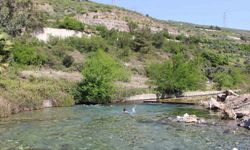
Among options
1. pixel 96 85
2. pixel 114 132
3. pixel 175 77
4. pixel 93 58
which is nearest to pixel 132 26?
pixel 175 77

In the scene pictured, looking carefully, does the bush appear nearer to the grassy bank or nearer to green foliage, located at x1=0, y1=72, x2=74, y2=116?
green foliage, located at x1=0, y1=72, x2=74, y2=116

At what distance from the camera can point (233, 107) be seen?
62.7 metres

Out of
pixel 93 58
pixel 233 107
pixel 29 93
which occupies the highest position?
pixel 93 58

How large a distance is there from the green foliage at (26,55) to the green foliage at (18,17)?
621 centimetres

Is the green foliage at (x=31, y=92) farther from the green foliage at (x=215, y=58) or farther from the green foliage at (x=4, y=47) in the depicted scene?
the green foliage at (x=215, y=58)

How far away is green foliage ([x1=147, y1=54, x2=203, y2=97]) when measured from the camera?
8781 centimetres

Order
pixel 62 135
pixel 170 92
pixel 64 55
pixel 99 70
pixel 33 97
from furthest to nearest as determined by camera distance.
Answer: pixel 64 55 → pixel 170 92 → pixel 99 70 → pixel 33 97 → pixel 62 135

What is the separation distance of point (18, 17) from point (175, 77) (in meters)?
43.1

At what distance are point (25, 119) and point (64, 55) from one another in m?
55.5


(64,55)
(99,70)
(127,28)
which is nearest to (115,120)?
(99,70)

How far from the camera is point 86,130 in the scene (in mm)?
44688

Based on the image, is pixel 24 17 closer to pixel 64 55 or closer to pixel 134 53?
pixel 64 55

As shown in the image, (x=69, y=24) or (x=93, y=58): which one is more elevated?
(x=69, y=24)

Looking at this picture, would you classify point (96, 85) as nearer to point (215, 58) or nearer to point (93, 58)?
point (93, 58)
